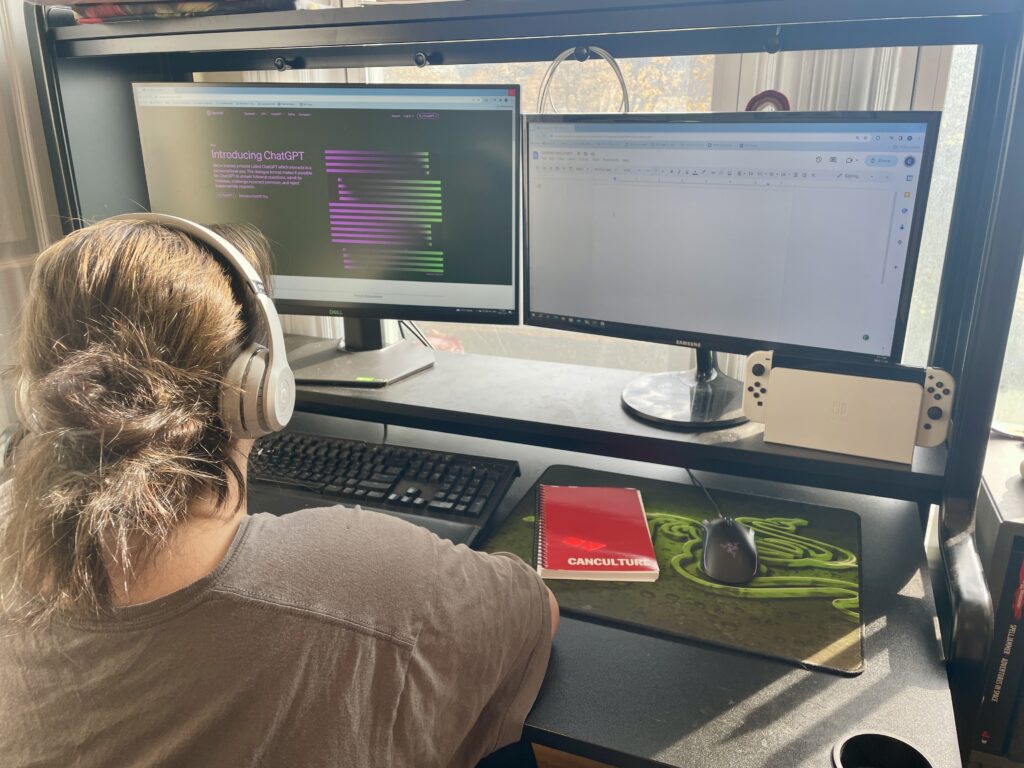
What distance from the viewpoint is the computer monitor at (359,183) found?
3.60 ft

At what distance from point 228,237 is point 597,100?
3.16 ft

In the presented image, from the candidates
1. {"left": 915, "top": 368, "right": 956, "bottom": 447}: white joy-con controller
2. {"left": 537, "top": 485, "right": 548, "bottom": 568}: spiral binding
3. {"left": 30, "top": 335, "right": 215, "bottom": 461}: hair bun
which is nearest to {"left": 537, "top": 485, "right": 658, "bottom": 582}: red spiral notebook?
{"left": 537, "top": 485, "right": 548, "bottom": 568}: spiral binding

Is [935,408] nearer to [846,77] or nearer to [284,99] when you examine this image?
[846,77]

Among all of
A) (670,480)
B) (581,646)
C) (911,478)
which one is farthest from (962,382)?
(581,646)

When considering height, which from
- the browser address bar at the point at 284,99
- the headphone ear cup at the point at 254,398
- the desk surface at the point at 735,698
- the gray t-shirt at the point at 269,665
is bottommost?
the desk surface at the point at 735,698

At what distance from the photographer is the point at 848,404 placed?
91cm

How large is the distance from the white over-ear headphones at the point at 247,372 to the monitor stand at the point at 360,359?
1.81ft

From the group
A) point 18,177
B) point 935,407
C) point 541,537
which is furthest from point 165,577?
point 18,177

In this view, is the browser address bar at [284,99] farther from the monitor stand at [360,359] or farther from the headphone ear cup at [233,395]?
the headphone ear cup at [233,395]

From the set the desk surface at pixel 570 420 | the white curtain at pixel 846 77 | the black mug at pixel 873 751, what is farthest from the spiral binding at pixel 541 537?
the white curtain at pixel 846 77

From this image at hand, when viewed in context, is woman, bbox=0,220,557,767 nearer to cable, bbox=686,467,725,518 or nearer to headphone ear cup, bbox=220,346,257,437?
headphone ear cup, bbox=220,346,257,437

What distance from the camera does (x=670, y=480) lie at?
1072 mm

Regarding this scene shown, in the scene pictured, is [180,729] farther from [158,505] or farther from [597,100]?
[597,100]

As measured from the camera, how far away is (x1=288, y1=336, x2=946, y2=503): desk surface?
0.93 meters
